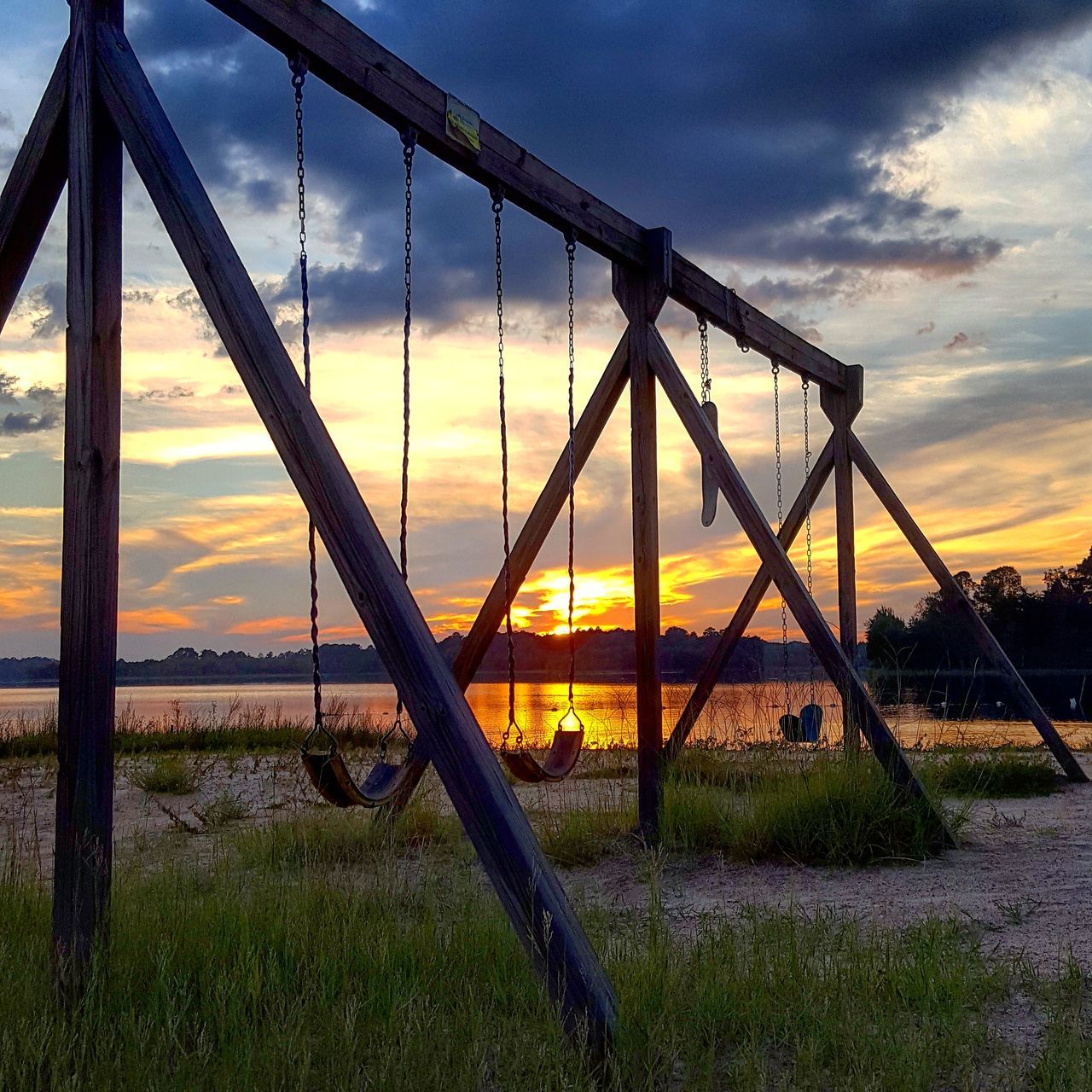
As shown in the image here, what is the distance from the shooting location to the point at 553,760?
455 centimetres

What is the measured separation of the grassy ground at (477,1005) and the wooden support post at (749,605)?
3222mm

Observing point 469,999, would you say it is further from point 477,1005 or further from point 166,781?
point 166,781

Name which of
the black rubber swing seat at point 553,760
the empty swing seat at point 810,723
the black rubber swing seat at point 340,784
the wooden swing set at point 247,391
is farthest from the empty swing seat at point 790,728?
the black rubber swing seat at point 340,784

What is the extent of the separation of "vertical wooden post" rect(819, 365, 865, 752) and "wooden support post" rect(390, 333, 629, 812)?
2.66 metres

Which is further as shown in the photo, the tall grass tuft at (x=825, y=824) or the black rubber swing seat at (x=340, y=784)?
the tall grass tuft at (x=825, y=824)

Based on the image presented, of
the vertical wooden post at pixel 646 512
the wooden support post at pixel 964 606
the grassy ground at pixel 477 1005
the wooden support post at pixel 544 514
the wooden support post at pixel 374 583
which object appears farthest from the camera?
the wooden support post at pixel 964 606

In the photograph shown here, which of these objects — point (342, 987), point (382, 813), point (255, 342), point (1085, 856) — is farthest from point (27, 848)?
point (1085, 856)

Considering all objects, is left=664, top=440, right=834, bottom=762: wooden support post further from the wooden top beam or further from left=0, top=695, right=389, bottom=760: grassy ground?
left=0, top=695, right=389, bottom=760: grassy ground

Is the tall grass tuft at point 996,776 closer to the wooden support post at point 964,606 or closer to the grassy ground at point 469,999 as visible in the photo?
the wooden support post at point 964,606

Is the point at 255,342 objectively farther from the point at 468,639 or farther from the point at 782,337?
the point at 782,337

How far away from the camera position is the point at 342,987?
300 cm

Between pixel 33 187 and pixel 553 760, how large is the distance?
3.04 meters

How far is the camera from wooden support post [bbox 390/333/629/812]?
5859mm

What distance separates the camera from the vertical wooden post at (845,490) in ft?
25.6
